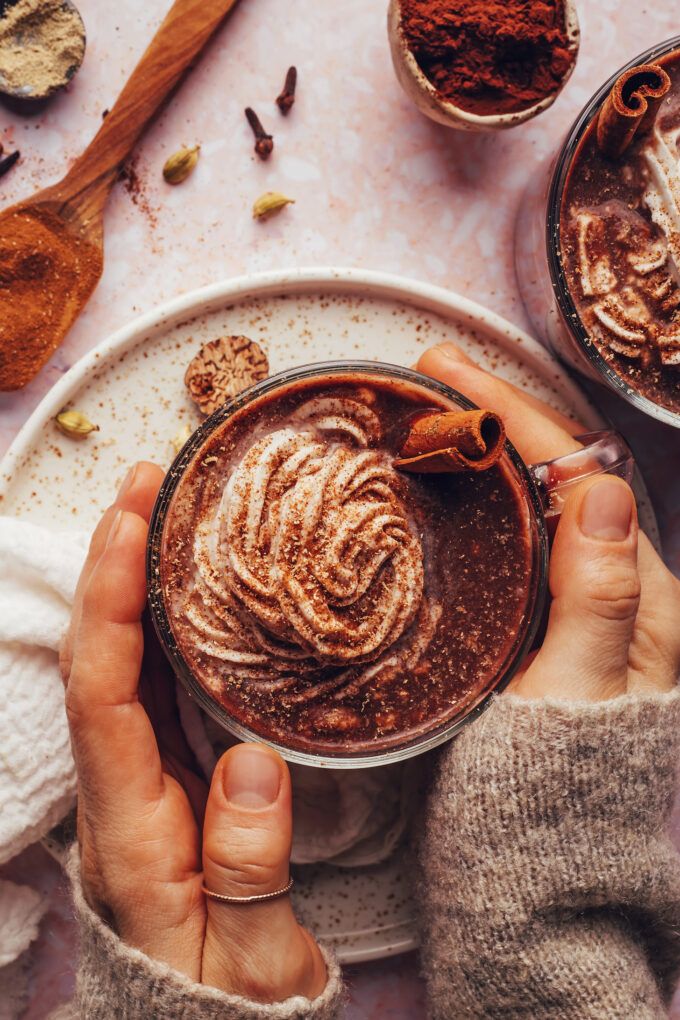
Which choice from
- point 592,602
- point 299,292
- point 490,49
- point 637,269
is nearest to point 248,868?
point 592,602

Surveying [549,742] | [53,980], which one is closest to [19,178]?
[549,742]

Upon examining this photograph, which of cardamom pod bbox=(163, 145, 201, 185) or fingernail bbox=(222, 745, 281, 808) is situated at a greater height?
cardamom pod bbox=(163, 145, 201, 185)

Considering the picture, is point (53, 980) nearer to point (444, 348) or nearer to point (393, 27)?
point (444, 348)

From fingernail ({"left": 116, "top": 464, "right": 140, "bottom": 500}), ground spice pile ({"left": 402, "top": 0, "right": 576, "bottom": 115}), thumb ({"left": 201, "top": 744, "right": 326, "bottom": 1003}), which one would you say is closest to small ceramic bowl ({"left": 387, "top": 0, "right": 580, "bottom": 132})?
ground spice pile ({"left": 402, "top": 0, "right": 576, "bottom": 115})

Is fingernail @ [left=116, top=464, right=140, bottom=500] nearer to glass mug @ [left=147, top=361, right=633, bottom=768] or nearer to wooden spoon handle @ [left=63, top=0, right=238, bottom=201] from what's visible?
glass mug @ [left=147, top=361, right=633, bottom=768]

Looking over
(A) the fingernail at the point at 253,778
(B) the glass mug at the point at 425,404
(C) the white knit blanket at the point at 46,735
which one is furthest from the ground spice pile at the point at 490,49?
(A) the fingernail at the point at 253,778

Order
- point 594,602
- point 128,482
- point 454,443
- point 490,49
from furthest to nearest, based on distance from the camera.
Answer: point 490,49 < point 128,482 < point 594,602 < point 454,443

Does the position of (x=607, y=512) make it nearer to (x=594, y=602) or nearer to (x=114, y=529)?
(x=594, y=602)
